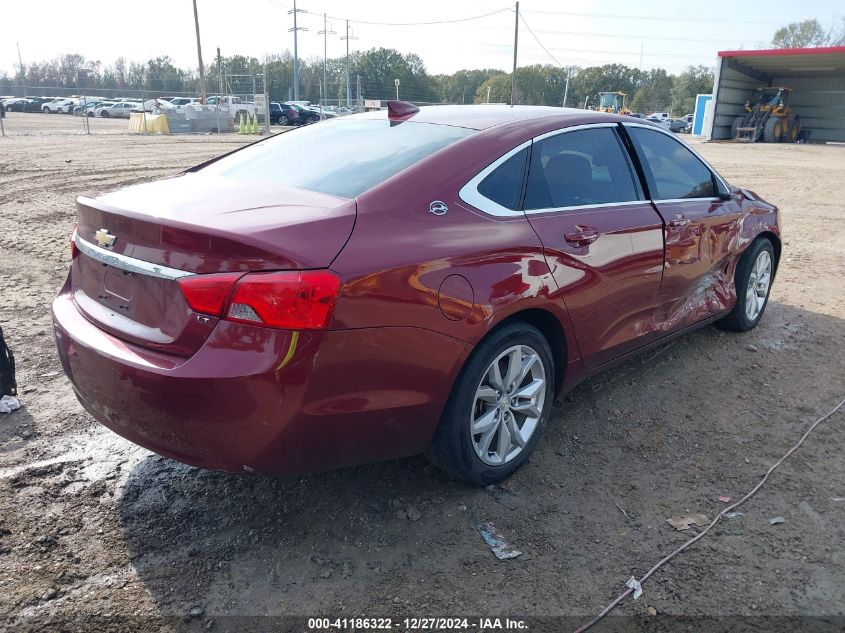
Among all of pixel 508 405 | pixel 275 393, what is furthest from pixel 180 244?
pixel 508 405

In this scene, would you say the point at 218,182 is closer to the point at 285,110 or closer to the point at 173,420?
the point at 173,420

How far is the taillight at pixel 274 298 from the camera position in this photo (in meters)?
2.22

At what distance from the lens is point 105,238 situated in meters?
2.67

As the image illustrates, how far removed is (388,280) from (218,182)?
3.68ft

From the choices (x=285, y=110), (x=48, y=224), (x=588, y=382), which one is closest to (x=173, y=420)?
(x=588, y=382)

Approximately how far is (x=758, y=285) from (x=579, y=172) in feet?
8.40

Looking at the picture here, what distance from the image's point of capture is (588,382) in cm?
433

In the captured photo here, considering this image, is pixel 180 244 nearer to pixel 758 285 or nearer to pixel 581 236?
pixel 581 236

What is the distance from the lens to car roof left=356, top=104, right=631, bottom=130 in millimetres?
3320

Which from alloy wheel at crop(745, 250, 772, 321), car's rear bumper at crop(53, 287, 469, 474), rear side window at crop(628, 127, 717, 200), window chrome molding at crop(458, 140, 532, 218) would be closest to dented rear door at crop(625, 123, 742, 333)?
rear side window at crop(628, 127, 717, 200)

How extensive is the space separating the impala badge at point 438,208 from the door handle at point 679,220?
1768 millimetres

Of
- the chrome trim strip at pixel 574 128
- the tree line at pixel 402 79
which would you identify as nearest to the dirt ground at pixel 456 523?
the chrome trim strip at pixel 574 128

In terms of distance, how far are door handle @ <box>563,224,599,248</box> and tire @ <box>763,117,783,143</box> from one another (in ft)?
113

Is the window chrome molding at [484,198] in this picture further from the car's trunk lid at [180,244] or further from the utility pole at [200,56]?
the utility pole at [200,56]
